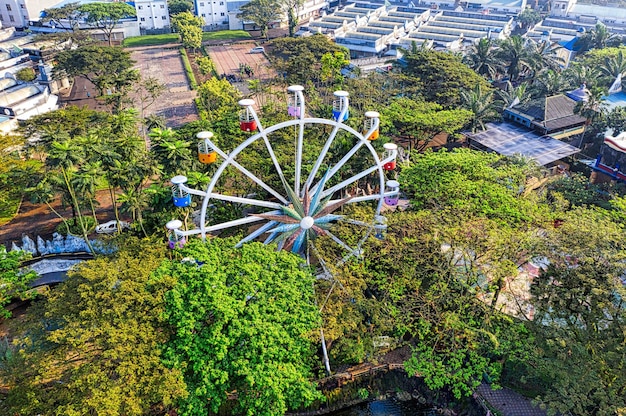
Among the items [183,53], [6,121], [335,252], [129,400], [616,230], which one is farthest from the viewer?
[183,53]

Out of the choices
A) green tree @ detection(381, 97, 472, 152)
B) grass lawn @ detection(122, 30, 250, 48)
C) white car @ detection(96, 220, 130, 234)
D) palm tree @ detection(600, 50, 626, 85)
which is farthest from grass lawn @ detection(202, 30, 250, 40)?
white car @ detection(96, 220, 130, 234)

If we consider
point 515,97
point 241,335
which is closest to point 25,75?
point 241,335

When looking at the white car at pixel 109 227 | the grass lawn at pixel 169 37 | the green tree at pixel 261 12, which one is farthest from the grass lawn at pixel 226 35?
the white car at pixel 109 227

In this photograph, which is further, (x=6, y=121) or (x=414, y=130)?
(x=6, y=121)

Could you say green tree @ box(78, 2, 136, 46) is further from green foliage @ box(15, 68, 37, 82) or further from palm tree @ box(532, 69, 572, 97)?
palm tree @ box(532, 69, 572, 97)

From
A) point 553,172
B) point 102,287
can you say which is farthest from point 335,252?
point 553,172

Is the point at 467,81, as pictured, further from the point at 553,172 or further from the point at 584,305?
the point at 584,305

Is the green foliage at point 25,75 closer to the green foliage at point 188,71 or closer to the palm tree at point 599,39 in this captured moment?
the green foliage at point 188,71
